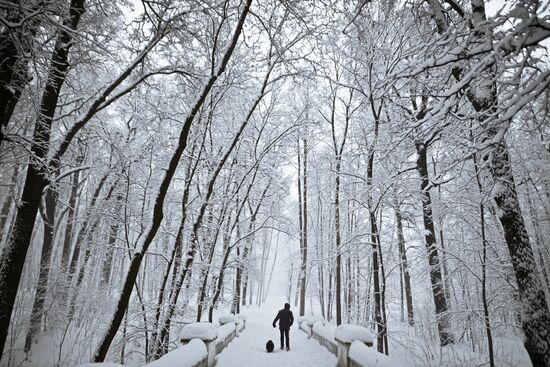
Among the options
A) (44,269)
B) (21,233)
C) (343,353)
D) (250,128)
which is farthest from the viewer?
(250,128)

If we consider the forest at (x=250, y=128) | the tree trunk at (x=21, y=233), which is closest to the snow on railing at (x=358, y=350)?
the forest at (x=250, y=128)

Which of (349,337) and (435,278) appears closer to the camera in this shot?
(349,337)

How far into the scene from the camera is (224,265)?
32.8ft

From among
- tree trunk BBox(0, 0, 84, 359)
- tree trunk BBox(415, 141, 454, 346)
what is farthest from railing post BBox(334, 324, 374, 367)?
tree trunk BBox(0, 0, 84, 359)

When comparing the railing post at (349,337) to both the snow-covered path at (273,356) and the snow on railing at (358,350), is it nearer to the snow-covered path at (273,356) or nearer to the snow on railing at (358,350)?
→ the snow on railing at (358,350)

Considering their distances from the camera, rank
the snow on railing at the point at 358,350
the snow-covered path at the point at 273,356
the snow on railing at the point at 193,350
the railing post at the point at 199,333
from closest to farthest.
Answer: the snow on railing at the point at 193,350, the snow on railing at the point at 358,350, the railing post at the point at 199,333, the snow-covered path at the point at 273,356

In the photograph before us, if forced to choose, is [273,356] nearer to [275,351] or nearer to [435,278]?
[275,351]

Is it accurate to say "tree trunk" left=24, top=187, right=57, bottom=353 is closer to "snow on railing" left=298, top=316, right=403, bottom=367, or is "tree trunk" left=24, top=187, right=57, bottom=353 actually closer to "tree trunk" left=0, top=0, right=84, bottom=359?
"tree trunk" left=0, top=0, right=84, bottom=359

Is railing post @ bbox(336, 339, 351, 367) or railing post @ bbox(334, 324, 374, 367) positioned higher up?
railing post @ bbox(334, 324, 374, 367)

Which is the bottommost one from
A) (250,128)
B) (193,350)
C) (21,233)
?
(193,350)

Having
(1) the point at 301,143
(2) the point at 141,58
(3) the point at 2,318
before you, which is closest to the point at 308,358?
(3) the point at 2,318

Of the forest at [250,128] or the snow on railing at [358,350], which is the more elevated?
the forest at [250,128]

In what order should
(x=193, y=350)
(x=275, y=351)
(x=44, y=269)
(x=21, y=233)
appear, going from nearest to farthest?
(x=21, y=233)
(x=193, y=350)
(x=275, y=351)
(x=44, y=269)

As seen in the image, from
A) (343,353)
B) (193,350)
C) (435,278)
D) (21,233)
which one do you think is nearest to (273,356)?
(343,353)
